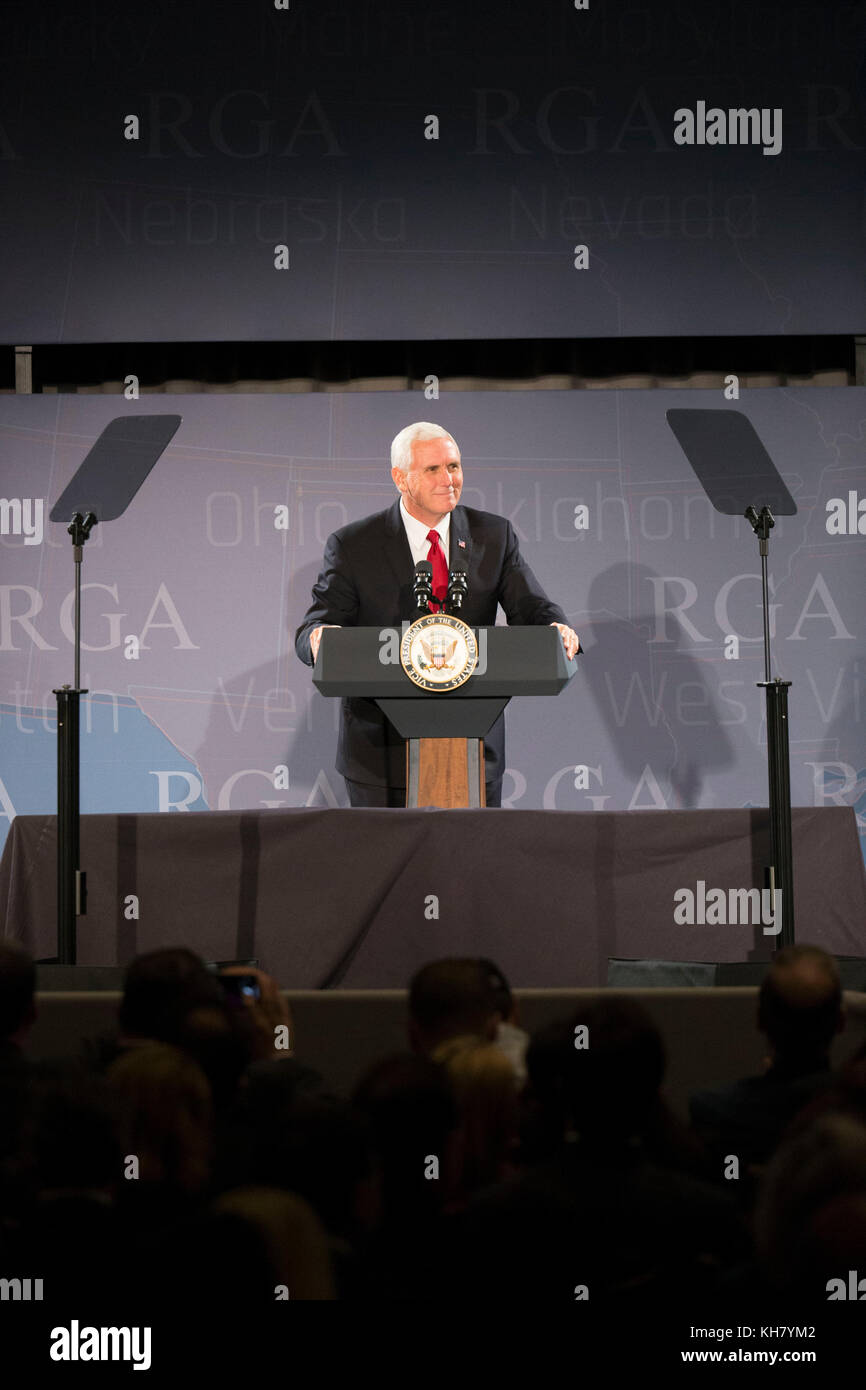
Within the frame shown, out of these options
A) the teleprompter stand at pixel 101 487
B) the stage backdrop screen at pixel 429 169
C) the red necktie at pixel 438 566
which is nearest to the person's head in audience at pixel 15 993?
the teleprompter stand at pixel 101 487

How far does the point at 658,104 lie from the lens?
18.8 ft

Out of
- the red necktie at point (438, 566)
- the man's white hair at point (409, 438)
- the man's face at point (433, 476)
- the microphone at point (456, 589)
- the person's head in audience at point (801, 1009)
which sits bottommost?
the person's head in audience at point (801, 1009)

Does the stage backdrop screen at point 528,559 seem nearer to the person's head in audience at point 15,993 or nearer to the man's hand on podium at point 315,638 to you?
the man's hand on podium at point 315,638

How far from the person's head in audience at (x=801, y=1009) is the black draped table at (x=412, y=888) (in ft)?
4.51

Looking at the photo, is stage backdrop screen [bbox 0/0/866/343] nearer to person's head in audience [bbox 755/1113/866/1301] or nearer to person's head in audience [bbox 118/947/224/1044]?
person's head in audience [bbox 118/947/224/1044]

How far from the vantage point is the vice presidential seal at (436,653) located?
3.27 metres

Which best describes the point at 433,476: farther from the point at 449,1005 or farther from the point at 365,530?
the point at 449,1005

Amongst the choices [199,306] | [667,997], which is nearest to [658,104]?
[199,306]

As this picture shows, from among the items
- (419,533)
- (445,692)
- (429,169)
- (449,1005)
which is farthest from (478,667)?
(429,169)

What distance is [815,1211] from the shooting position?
3.80 ft

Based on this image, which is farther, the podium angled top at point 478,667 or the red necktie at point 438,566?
the red necktie at point 438,566

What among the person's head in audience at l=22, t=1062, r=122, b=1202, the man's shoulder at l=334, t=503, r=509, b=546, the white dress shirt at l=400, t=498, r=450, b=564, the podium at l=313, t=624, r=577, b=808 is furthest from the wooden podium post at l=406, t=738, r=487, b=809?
the person's head in audience at l=22, t=1062, r=122, b=1202

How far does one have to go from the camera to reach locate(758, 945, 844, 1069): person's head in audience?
6.22 feet
